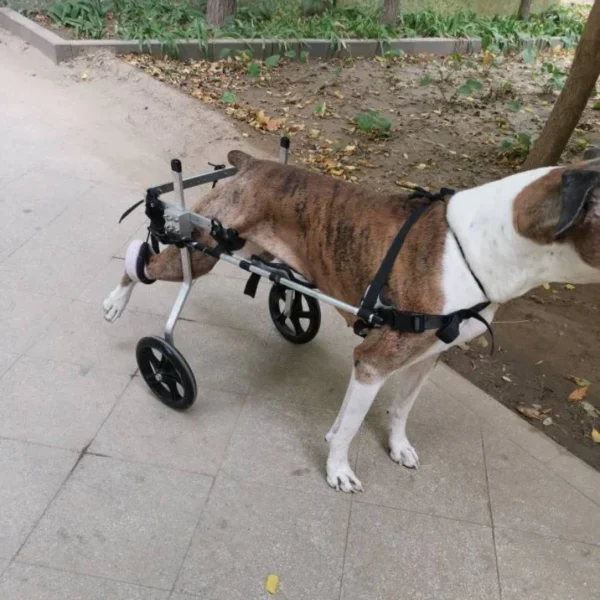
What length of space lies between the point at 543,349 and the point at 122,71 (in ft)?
19.5

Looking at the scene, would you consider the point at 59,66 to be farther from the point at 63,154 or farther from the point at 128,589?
the point at 128,589

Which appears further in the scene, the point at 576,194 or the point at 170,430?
the point at 170,430

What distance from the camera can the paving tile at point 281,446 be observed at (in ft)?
9.63

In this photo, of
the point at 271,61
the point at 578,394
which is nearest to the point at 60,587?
the point at 578,394

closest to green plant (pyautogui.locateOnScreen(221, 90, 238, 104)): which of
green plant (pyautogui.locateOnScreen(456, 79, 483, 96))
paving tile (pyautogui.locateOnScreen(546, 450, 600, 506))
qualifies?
green plant (pyautogui.locateOnScreen(456, 79, 483, 96))

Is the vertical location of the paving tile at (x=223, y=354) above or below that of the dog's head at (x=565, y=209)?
below

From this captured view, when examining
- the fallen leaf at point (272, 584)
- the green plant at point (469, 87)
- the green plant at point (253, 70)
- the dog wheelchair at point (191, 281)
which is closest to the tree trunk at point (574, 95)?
the green plant at point (469, 87)

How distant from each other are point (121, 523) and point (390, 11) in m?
9.56

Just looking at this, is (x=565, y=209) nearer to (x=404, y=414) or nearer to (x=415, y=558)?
(x=404, y=414)

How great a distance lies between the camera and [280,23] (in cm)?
917

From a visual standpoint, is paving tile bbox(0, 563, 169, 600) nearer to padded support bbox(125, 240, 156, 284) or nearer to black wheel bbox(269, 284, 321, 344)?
padded support bbox(125, 240, 156, 284)

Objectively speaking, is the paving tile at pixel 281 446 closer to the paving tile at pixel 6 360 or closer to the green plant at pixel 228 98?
the paving tile at pixel 6 360

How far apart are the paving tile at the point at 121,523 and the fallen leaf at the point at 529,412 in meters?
1.89

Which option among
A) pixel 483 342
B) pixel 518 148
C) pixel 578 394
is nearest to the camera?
pixel 578 394
